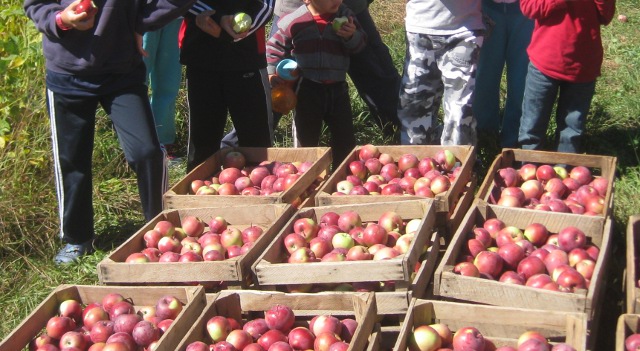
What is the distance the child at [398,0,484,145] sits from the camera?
4227mm

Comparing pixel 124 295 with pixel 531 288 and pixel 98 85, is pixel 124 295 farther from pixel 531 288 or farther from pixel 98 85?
pixel 531 288

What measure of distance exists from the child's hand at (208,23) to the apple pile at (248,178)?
26.1 inches

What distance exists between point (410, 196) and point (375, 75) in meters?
2.23

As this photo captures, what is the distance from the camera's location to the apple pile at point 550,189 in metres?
3.49

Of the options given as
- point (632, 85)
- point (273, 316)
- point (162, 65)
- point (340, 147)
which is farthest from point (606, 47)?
point (273, 316)

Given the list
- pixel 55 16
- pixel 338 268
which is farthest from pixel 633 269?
pixel 55 16

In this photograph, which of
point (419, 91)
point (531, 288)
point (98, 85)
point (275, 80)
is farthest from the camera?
point (275, 80)

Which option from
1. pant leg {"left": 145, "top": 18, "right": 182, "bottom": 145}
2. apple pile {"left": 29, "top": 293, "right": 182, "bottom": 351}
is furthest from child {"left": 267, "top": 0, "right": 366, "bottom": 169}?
apple pile {"left": 29, "top": 293, "right": 182, "bottom": 351}

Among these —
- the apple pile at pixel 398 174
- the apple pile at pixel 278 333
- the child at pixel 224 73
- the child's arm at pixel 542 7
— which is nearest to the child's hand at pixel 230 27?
the child at pixel 224 73

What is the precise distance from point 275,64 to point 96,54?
139 cm

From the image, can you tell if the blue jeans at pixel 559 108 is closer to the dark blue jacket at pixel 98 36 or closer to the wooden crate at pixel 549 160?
the wooden crate at pixel 549 160

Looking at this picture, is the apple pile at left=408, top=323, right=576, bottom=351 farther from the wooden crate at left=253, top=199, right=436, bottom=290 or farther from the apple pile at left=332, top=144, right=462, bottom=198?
the apple pile at left=332, top=144, right=462, bottom=198

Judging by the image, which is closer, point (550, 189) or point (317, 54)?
point (550, 189)

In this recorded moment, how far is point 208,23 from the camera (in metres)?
3.99
